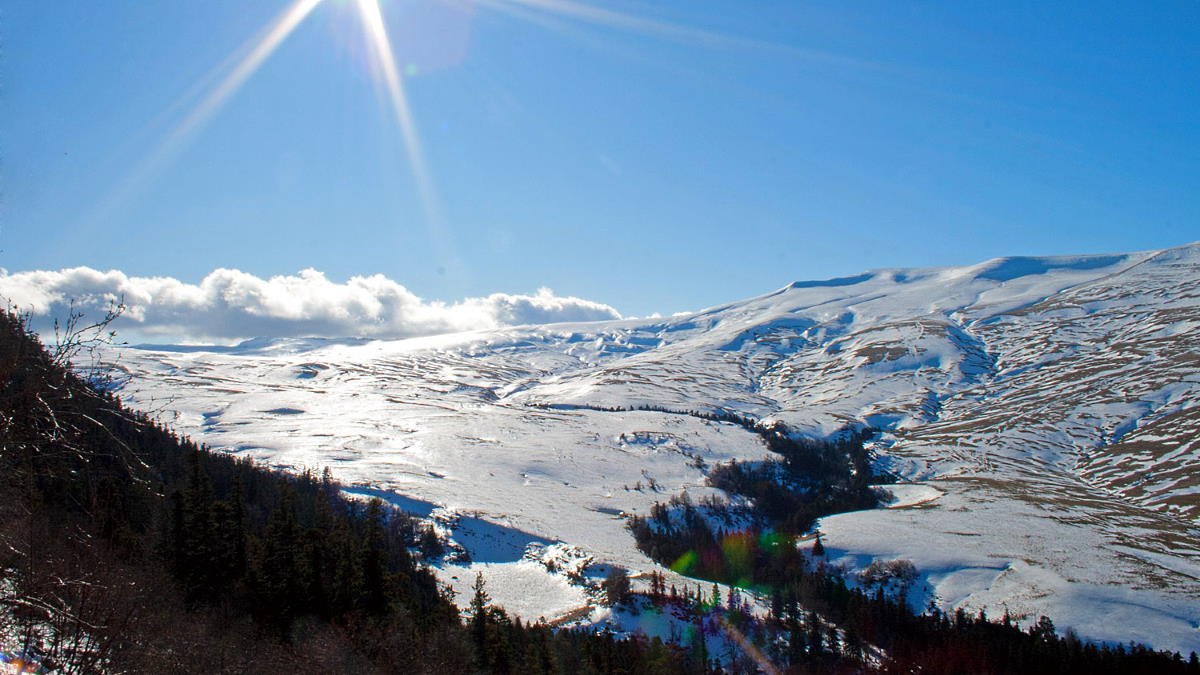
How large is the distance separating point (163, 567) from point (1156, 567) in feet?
524

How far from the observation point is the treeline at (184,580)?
9570 mm

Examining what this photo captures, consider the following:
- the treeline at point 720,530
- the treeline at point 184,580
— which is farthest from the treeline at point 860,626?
the treeline at point 184,580

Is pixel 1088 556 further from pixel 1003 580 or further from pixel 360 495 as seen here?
pixel 360 495

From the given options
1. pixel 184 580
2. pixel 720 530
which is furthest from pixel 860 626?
pixel 184 580

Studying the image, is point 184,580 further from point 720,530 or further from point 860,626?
point 720,530

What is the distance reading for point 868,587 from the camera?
127188 millimetres

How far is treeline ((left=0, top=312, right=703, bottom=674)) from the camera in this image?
9.57m

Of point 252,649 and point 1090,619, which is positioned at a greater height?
point 252,649

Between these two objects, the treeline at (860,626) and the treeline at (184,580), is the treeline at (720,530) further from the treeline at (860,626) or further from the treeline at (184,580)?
the treeline at (184,580)

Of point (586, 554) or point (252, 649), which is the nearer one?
point (252, 649)

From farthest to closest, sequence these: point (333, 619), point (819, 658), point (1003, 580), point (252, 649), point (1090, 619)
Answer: point (1003, 580) → point (1090, 619) → point (819, 658) → point (333, 619) → point (252, 649)

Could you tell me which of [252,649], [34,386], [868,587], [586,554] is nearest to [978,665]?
[868,587]

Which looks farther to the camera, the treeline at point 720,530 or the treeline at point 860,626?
the treeline at point 720,530

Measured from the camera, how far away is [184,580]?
1725 inches
